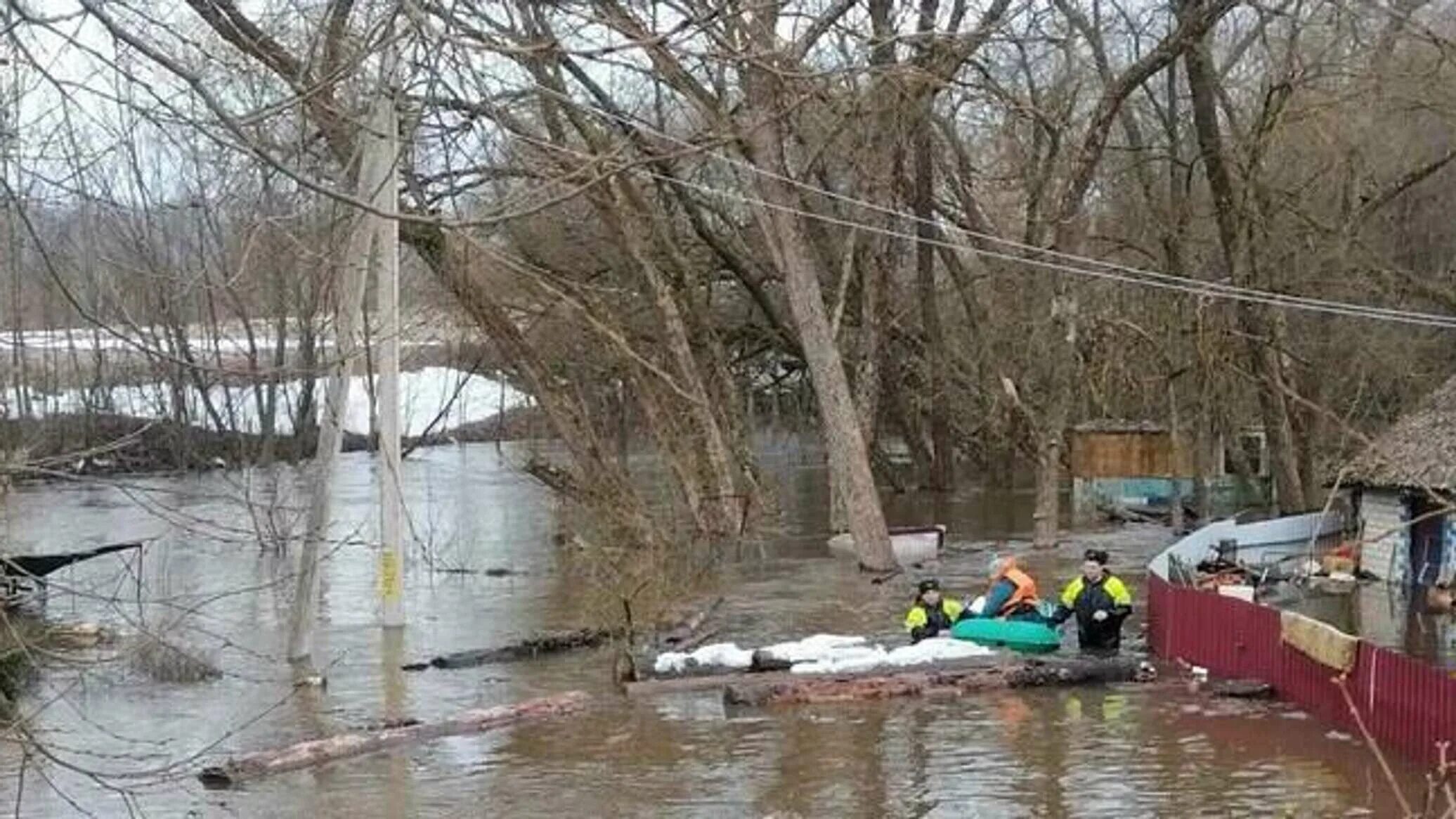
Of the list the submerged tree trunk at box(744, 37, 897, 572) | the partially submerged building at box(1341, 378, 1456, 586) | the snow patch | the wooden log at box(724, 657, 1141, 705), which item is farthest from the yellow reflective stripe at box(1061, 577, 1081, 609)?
the submerged tree trunk at box(744, 37, 897, 572)

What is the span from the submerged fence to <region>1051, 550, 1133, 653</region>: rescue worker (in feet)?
2.20

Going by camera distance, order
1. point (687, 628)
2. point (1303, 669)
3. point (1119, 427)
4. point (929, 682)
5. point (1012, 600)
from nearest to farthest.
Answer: point (1303, 669) < point (929, 682) < point (1012, 600) < point (687, 628) < point (1119, 427)

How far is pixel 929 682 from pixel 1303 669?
418 centimetres

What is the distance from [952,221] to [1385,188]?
11.8 m

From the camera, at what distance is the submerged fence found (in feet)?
54.1

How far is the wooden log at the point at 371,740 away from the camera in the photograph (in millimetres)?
18156

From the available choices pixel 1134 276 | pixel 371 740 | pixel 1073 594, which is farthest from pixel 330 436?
pixel 1134 276

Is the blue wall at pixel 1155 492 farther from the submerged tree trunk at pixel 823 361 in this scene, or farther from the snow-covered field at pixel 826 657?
the snow-covered field at pixel 826 657

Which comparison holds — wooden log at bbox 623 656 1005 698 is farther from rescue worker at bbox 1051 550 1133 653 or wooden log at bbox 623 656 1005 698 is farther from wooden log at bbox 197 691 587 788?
rescue worker at bbox 1051 550 1133 653

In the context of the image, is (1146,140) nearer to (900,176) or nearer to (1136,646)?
(900,176)

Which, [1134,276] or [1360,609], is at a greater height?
[1134,276]

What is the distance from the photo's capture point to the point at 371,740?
1934cm

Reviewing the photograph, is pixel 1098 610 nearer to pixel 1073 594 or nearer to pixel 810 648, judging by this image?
pixel 1073 594

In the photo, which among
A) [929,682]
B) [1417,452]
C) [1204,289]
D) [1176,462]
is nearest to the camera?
[929,682]
